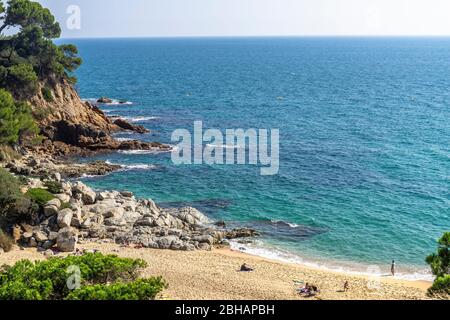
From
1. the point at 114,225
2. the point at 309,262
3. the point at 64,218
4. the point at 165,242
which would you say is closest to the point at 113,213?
the point at 114,225

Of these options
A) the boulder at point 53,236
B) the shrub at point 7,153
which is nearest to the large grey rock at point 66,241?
the boulder at point 53,236

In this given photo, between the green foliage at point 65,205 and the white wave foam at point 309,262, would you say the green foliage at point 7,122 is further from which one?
the white wave foam at point 309,262

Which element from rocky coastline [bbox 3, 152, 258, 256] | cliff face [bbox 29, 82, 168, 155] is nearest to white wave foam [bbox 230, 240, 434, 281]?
rocky coastline [bbox 3, 152, 258, 256]

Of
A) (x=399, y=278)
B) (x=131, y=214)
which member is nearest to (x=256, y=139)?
(x=131, y=214)

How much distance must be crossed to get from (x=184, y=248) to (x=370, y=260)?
14557mm

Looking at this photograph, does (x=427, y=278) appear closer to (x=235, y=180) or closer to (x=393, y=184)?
(x=393, y=184)

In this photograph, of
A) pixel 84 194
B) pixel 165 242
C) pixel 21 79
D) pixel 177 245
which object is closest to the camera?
pixel 177 245

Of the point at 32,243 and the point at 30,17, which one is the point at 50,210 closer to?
the point at 32,243

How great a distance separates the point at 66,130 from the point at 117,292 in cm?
4754

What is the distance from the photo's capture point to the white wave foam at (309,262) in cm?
3547

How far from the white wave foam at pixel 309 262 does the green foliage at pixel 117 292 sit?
1765cm

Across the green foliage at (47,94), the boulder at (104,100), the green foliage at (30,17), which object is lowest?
the boulder at (104,100)

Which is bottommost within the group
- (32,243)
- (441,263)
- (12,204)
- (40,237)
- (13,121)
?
(32,243)

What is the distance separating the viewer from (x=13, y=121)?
50.9 metres
